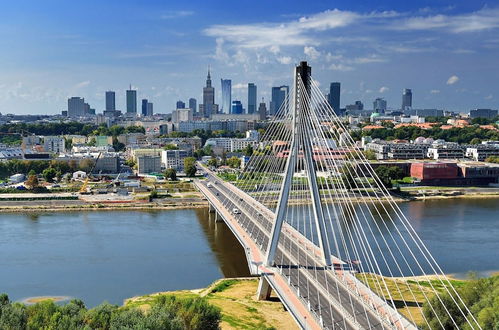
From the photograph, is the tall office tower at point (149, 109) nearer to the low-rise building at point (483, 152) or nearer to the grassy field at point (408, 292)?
the low-rise building at point (483, 152)

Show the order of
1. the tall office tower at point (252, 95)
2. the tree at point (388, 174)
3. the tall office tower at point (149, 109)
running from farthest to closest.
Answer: the tall office tower at point (252, 95) < the tall office tower at point (149, 109) < the tree at point (388, 174)

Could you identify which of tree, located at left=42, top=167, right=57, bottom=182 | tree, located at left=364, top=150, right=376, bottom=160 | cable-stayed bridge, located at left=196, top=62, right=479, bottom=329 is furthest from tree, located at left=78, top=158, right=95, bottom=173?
cable-stayed bridge, located at left=196, top=62, right=479, bottom=329

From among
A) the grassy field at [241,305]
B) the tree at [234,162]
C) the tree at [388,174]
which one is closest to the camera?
the grassy field at [241,305]

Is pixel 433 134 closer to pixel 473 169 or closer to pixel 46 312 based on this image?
pixel 473 169

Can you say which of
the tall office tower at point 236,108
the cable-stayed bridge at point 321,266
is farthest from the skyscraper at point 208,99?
the cable-stayed bridge at point 321,266

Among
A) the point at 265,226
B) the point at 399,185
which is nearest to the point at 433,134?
the point at 399,185

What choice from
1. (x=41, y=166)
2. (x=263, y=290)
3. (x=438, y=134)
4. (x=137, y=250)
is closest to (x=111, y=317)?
(x=263, y=290)

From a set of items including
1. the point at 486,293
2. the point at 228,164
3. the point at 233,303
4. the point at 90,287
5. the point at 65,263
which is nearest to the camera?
the point at 486,293
